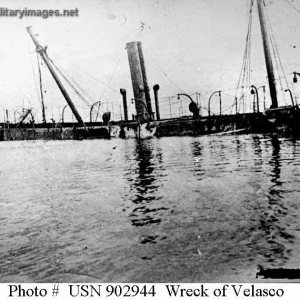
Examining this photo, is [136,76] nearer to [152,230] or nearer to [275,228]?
[152,230]

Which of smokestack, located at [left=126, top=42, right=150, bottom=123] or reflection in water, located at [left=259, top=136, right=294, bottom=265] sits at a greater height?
smokestack, located at [left=126, top=42, right=150, bottom=123]

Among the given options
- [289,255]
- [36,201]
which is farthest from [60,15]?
[289,255]

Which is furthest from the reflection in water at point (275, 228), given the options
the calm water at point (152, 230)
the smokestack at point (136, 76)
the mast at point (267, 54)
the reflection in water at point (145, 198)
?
the smokestack at point (136, 76)

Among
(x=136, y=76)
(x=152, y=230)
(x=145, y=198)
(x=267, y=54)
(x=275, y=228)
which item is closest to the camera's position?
(x=275, y=228)

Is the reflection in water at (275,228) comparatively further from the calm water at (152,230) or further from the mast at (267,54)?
the mast at (267,54)

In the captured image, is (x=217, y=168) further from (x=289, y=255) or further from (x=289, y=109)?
(x=289, y=109)

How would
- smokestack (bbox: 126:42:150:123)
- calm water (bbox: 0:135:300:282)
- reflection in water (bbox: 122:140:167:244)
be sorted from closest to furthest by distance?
1. calm water (bbox: 0:135:300:282)
2. reflection in water (bbox: 122:140:167:244)
3. smokestack (bbox: 126:42:150:123)

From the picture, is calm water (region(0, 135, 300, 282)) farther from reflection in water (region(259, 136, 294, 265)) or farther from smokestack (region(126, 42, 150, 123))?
smokestack (region(126, 42, 150, 123))

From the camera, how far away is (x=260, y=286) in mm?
2777

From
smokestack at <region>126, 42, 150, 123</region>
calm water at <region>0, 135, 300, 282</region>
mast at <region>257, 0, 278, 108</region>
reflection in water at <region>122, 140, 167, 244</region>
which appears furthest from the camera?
smokestack at <region>126, 42, 150, 123</region>

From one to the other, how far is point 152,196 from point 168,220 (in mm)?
1450

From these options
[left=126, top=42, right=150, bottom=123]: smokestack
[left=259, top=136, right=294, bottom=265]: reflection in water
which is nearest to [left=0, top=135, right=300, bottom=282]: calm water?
[left=259, top=136, right=294, bottom=265]: reflection in water

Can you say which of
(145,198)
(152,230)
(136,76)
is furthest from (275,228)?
(136,76)

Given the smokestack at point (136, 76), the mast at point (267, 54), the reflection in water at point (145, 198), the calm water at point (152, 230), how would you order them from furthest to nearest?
1. the smokestack at point (136, 76)
2. the mast at point (267, 54)
3. the reflection in water at point (145, 198)
4. the calm water at point (152, 230)
